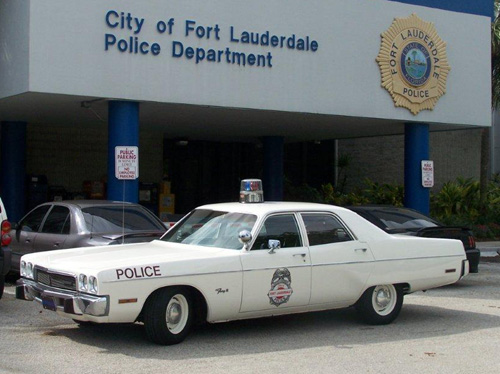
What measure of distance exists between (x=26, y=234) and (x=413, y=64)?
35.9ft

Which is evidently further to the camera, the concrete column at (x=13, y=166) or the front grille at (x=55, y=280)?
the concrete column at (x=13, y=166)

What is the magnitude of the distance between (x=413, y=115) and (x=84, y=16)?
8.64m

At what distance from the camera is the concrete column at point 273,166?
2348 cm

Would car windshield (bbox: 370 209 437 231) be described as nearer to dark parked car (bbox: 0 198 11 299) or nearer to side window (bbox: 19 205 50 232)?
side window (bbox: 19 205 50 232)

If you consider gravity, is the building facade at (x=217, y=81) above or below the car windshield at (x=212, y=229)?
above

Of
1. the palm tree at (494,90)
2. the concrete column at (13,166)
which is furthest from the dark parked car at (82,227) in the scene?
the palm tree at (494,90)

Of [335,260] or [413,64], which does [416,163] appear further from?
[335,260]

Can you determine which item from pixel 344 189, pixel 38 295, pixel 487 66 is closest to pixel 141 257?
pixel 38 295

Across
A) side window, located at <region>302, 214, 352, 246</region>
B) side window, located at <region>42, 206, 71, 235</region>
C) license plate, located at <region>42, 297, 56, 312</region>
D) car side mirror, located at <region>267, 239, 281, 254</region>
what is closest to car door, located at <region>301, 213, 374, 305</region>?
side window, located at <region>302, 214, 352, 246</region>

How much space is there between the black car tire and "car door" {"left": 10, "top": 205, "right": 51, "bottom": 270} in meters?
4.35

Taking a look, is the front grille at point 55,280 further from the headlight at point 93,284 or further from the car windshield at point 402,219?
the car windshield at point 402,219

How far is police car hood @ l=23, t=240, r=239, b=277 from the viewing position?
24.8 feet

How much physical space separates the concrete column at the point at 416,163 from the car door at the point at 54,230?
10789 millimetres

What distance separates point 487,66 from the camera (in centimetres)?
2041
